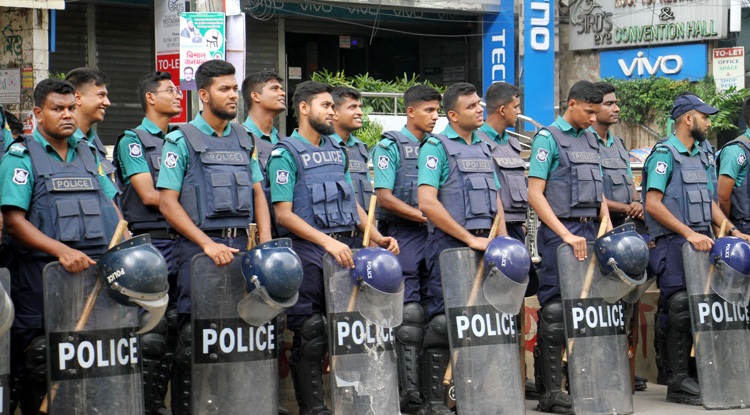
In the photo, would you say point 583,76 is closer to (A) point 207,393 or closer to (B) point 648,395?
(B) point 648,395

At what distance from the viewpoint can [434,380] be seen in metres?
7.45

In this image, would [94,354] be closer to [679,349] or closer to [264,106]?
[264,106]

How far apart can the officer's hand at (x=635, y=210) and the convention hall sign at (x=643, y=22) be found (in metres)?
14.1

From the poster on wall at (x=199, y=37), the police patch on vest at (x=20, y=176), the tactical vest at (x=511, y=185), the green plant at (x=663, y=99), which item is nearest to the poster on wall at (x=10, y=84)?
the poster on wall at (x=199, y=37)

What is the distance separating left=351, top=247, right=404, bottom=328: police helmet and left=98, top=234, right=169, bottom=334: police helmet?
1186 mm

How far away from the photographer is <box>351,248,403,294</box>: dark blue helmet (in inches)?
268

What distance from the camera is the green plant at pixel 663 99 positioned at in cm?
2170

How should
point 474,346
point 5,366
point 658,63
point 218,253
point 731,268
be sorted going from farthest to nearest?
point 658,63 < point 731,268 < point 474,346 < point 218,253 < point 5,366

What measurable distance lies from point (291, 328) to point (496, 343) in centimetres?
123

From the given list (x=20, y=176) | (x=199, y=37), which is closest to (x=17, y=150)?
(x=20, y=176)

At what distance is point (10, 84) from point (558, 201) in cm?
812

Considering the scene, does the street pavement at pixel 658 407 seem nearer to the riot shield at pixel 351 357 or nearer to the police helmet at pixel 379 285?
the riot shield at pixel 351 357

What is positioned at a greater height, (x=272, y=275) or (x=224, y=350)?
(x=272, y=275)

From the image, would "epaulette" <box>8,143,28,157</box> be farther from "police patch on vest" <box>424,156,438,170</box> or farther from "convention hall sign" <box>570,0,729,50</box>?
"convention hall sign" <box>570,0,729,50</box>
